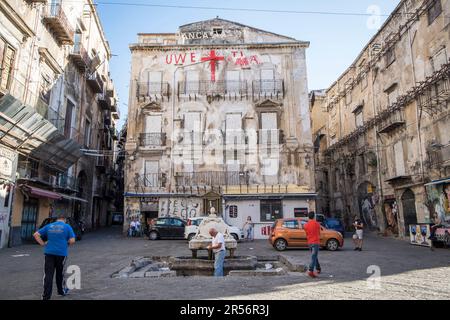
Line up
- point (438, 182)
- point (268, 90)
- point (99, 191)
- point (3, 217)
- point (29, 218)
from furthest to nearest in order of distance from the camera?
1. point (99, 191)
2. point (268, 90)
3. point (29, 218)
4. point (438, 182)
5. point (3, 217)

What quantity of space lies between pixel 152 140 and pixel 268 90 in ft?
34.7

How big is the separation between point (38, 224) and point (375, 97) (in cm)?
2575

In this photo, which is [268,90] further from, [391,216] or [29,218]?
[29,218]

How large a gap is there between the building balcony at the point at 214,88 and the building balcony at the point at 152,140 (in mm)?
4067

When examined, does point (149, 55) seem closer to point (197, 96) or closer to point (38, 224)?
point (197, 96)

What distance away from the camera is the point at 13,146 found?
52.1ft

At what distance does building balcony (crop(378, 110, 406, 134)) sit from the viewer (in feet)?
69.9

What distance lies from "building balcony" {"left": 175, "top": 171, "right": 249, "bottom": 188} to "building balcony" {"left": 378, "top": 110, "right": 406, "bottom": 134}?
1077 cm

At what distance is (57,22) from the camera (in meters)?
19.6

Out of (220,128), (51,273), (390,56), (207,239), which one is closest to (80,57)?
(220,128)

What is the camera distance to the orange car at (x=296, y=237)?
15.3 m

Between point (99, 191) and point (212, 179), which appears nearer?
→ point (212, 179)

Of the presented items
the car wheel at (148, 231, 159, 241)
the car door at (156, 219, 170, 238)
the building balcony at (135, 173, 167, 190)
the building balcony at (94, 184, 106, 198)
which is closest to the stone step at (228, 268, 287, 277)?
the car door at (156, 219, 170, 238)
